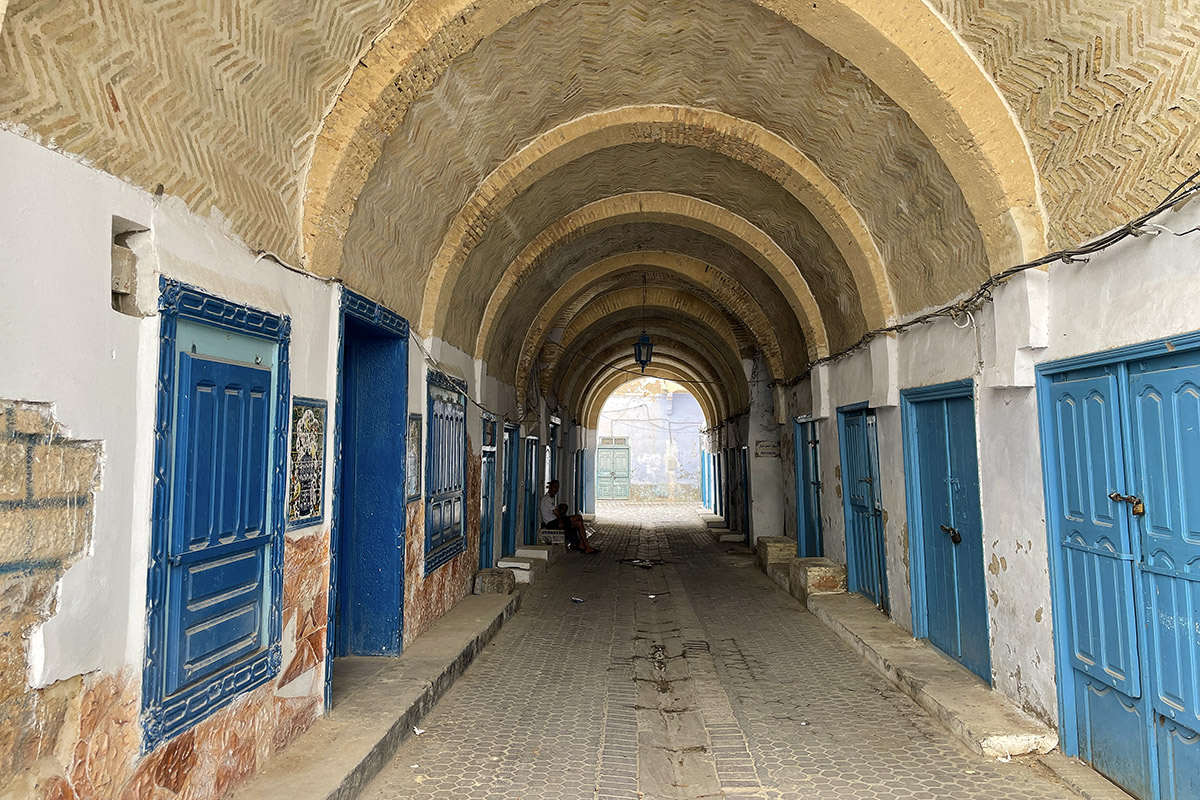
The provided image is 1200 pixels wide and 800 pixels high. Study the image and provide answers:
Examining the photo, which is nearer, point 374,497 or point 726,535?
point 374,497

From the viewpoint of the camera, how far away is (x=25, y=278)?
230 centimetres

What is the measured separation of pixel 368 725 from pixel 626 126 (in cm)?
498

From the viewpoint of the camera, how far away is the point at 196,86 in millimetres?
3127

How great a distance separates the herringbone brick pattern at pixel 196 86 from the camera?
2.40 m

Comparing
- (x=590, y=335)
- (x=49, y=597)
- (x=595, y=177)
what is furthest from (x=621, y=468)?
(x=49, y=597)

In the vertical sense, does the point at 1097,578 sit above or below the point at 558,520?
above

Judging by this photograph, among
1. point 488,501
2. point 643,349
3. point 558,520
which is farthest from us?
point 558,520

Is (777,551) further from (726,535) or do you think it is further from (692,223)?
(726,535)

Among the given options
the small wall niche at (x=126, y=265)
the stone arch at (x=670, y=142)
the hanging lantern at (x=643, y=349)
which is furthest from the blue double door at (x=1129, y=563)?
the hanging lantern at (x=643, y=349)

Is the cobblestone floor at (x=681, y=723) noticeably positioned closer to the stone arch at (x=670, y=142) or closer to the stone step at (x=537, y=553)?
the stone step at (x=537, y=553)

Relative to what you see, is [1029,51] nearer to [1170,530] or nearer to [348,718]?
[1170,530]

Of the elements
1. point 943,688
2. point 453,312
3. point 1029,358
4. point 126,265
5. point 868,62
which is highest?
point 868,62

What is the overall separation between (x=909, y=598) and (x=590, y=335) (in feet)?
35.9

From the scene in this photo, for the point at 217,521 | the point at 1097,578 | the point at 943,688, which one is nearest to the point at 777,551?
the point at 943,688
